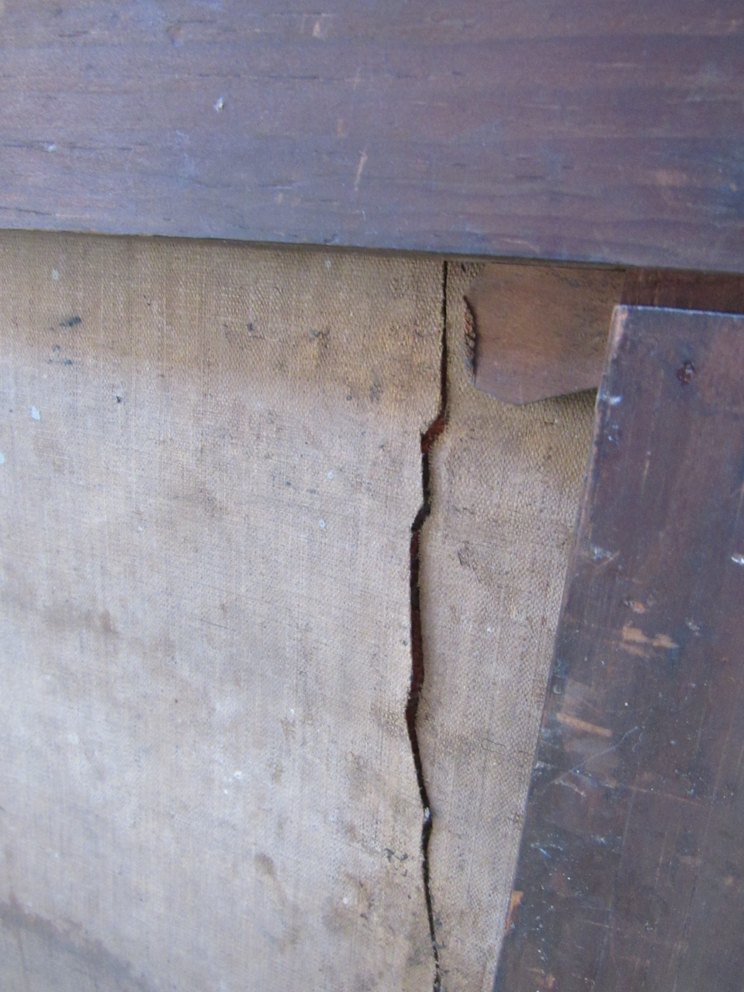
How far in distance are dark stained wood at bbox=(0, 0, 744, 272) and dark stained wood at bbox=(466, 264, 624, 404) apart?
0.17m

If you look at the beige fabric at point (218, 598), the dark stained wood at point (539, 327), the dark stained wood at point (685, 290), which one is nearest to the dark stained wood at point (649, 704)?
the dark stained wood at point (685, 290)

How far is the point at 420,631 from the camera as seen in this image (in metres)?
1.03

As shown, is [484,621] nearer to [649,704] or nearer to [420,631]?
[420,631]

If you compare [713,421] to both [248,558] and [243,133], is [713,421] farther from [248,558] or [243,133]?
[248,558]

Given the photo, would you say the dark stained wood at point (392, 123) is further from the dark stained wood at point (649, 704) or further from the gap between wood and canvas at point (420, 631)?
the gap between wood and canvas at point (420, 631)

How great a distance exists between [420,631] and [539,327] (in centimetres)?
44

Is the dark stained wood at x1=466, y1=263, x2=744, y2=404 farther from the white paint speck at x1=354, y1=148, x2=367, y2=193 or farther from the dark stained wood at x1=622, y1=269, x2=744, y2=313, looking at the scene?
the white paint speck at x1=354, y1=148, x2=367, y2=193

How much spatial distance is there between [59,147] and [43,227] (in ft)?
0.26

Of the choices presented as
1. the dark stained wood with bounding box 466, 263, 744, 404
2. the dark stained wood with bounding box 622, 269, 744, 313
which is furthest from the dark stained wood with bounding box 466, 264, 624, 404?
the dark stained wood with bounding box 622, 269, 744, 313

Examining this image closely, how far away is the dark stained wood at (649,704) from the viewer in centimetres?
60

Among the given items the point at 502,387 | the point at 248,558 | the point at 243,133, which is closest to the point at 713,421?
the point at 502,387

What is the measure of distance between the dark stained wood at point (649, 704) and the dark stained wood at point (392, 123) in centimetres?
11

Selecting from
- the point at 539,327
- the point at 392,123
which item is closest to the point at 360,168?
the point at 392,123

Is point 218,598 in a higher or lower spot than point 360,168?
lower
